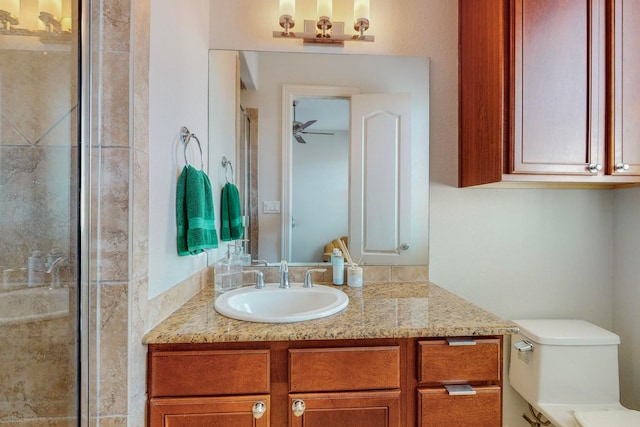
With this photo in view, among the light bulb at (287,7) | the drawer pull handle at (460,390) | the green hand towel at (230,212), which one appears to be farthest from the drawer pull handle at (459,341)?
the light bulb at (287,7)

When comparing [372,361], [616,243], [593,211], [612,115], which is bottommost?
[372,361]

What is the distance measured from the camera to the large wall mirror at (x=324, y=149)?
5.06ft

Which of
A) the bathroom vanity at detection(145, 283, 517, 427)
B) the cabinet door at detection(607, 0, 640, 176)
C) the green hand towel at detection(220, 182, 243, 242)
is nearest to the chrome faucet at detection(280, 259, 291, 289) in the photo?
the green hand towel at detection(220, 182, 243, 242)

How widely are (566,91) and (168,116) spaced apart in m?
1.51

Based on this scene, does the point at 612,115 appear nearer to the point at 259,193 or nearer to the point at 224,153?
the point at 259,193

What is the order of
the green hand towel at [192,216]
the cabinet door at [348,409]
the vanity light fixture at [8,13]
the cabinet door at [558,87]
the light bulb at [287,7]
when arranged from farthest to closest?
1. the light bulb at [287,7]
2. the cabinet door at [558,87]
3. the green hand towel at [192,216]
4. the cabinet door at [348,409]
5. the vanity light fixture at [8,13]

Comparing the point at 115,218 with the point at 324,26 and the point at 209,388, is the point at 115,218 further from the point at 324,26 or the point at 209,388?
the point at 324,26

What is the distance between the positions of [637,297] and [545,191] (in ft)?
2.17

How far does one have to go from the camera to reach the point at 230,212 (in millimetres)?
1504

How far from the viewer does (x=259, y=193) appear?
5.10 ft

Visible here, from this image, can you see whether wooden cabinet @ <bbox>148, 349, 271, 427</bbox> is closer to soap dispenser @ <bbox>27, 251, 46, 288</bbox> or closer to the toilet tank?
soap dispenser @ <bbox>27, 251, 46, 288</bbox>

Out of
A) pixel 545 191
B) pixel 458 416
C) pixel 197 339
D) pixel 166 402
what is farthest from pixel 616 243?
pixel 166 402

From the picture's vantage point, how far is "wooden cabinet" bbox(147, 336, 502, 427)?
918 mm

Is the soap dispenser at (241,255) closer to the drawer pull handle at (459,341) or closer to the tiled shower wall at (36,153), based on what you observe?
the tiled shower wall at (36,153)
